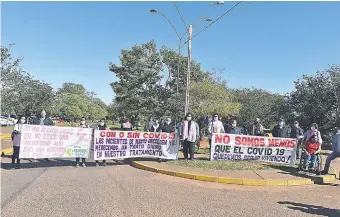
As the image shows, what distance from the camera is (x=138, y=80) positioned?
45.9 meters

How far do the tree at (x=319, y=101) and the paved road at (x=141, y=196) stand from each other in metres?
15.4

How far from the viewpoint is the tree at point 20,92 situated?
26.5 meters

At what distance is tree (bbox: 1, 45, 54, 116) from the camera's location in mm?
26453

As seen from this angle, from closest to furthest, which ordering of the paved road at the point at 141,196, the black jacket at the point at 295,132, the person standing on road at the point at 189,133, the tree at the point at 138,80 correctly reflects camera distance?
the paved road at the point at 141,196 → the person standing on road at the point at 189,133 → the black jacket at the point at 295,132 → the tree at the point at 138,80

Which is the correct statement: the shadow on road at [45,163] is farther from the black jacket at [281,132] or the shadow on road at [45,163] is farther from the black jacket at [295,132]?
the black jacket at [295,132]

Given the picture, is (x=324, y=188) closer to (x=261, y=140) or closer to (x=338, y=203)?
(x=338, y=203)

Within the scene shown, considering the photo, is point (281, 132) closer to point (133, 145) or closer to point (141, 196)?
point (133, 145)

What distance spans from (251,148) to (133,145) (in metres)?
4.42

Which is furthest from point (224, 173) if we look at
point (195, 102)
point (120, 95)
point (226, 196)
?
point (120, 95)

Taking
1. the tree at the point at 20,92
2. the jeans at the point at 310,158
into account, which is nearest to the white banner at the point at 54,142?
the jeans at the point at 310,158

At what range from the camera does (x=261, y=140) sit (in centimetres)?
1303

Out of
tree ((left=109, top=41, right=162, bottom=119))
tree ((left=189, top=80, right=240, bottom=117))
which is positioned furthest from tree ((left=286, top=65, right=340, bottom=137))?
tree ((left=109, top=41, right=162, bottom=119))

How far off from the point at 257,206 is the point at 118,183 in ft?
11.9

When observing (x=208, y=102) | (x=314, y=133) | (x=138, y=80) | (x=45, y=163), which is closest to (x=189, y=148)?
(x=314, y=133)
